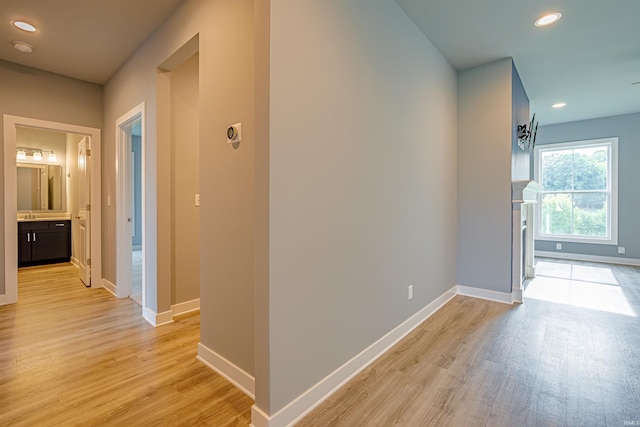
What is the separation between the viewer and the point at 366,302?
6.73ft

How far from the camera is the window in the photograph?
→ 5.32m

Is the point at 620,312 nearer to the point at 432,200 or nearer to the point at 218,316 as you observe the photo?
the point at 432,200

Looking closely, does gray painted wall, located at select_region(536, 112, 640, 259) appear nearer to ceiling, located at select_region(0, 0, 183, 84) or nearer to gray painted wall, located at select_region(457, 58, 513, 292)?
gray painted wall, located at select_region(457, 58, 513, 292)

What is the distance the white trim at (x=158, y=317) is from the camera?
269 centimetres

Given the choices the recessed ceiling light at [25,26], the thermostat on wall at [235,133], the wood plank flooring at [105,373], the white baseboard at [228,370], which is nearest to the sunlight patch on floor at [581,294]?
the white baseboard at [228,370]

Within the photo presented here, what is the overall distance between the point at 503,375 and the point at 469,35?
2866 millimetres

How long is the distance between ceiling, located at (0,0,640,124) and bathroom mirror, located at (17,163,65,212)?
2.84 m

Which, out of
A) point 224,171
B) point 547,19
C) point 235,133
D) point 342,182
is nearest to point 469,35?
point 547,19

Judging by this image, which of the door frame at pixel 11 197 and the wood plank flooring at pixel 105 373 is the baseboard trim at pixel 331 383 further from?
the door frame at pixel 11 197

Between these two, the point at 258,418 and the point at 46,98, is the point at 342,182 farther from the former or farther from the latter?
the point at 46,98

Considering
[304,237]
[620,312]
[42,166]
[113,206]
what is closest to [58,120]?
[113,206]

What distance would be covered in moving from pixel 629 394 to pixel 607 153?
5.40m

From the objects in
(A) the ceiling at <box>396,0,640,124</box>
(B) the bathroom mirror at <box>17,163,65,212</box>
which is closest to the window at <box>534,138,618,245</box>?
(A) the ceiling at <box>396,0,640,124</box>

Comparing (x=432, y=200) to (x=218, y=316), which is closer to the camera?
(x=218, y=316)
